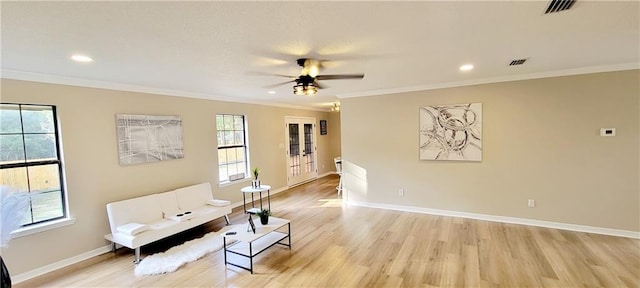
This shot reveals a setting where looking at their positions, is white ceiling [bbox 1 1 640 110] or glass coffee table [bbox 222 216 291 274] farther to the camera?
glass coffee table [bbox 222 216 291 274]

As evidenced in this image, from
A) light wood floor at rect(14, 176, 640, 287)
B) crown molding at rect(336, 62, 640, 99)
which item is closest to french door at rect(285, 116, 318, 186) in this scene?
crown molding at rect(336, 62, 640, 99)

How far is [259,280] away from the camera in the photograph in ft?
9.50

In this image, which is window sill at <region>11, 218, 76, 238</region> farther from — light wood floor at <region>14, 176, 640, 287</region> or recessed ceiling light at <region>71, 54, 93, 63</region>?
recessed ceiling light at <region>71, 54, 93, 63</region>

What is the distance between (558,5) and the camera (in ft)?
5.99

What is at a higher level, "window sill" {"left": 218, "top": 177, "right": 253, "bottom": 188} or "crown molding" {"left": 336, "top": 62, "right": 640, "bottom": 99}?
"crown molding" {"left": 336, "top": 62, "right": 640, "bottom": 99}

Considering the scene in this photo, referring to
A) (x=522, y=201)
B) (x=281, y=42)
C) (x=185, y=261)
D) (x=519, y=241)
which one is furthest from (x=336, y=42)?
(x=522, y=201)

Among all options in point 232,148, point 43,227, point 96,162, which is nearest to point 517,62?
point 232,148

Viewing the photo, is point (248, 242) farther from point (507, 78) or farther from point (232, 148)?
point (507, 78)

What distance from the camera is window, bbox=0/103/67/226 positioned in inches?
118

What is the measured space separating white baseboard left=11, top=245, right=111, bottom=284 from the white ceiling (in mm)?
2160

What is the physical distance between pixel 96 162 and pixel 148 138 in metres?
0.74

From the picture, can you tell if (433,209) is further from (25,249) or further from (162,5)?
(25,249)

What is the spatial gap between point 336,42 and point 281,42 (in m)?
0.47

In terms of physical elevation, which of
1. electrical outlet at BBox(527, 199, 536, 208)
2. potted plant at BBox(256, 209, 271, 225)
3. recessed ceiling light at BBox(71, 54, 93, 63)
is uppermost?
recessed ceiling light at BBox(71, 54, 93, 63)
